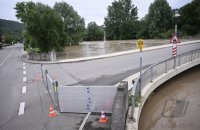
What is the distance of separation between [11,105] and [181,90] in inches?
405

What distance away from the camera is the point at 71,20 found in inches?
2122

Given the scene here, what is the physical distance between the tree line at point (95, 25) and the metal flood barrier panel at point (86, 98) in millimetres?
18574

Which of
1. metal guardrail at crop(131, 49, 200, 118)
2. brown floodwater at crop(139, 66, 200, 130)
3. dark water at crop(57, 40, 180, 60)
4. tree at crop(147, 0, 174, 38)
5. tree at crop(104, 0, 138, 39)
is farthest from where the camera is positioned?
tree at crop(104, 0, 138, 39)

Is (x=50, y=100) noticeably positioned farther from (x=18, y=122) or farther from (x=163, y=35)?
(x=163, y=35)

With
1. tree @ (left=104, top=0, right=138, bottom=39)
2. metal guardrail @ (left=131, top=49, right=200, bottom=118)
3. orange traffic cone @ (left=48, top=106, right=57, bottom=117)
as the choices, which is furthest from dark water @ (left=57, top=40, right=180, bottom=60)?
tree @ (left=104, top=0, right=138, bottom=39)

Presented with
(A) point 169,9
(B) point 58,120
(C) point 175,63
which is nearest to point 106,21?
(A) point 169,9

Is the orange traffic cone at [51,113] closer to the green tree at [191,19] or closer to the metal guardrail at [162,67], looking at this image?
the metal guardrail at [162,67]

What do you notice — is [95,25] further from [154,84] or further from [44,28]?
[154,84]

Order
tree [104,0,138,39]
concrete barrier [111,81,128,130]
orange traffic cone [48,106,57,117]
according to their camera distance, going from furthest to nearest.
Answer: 1. tree [104,0,138,39]
2. orange traffic cone [48,106,57,117]
3. concrete barrier [111,81,128,130]

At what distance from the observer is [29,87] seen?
36.5 feet

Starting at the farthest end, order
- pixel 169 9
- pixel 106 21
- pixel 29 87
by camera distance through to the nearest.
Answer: pixel 106 21
pixel 169 9
pixel 29 87

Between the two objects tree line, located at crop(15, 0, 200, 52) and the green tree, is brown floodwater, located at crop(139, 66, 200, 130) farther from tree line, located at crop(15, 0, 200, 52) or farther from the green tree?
the green tree

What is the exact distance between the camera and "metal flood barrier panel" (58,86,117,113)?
6.73m

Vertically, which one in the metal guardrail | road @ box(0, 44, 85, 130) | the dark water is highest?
the dark water
